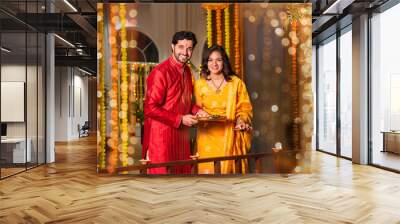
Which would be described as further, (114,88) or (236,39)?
(236,39)

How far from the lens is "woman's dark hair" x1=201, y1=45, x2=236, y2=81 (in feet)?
22.2

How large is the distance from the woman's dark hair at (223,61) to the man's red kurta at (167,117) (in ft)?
1.19

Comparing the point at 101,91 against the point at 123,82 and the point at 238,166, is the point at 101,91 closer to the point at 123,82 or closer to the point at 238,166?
the point at 123,82

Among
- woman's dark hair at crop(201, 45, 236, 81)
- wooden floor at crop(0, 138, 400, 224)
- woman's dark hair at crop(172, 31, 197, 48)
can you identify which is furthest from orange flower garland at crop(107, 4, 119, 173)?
woman's dark hair at crop(201, 45, 236, 81)

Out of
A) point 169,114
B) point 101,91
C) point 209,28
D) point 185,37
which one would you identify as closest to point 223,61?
point 209,28

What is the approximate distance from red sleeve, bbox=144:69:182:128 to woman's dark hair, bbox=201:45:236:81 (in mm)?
713

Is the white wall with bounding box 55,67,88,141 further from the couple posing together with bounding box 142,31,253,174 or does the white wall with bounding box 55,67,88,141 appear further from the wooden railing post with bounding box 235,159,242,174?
the wooden railing post with bounding box 235,159,242,174

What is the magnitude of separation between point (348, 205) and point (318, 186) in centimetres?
122

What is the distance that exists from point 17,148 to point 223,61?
13.4 feet

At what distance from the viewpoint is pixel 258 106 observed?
6879mm

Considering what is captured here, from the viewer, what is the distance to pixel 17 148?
7.23 metres

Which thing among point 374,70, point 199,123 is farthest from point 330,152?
point 199,123

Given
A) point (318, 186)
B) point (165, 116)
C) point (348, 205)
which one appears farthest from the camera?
point (165, 116)

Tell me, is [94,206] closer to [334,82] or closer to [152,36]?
[152,36]
